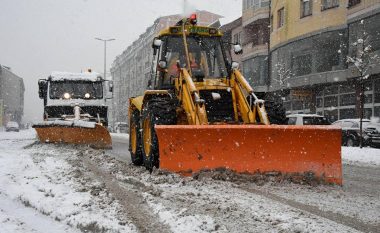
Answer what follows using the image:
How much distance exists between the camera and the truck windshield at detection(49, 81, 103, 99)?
53.9 ft

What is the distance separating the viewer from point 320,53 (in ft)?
86.0

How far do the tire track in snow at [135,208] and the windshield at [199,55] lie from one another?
9.01 feet

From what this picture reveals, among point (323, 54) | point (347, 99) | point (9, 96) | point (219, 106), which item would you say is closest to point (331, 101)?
point (347, 99)

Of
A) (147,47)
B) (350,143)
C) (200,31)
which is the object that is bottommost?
(350,143)

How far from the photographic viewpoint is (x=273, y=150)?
657 centimetres

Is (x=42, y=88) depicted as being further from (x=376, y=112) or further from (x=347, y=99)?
(x=347, y=99)

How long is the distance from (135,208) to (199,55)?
4646mm

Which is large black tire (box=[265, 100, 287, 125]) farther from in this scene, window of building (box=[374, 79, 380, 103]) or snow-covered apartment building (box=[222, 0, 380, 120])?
window of building (box=[374, 79, 380, 103])

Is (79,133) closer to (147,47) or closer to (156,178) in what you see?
(156,178)

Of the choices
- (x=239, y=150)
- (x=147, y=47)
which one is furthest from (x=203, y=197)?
(x=147, y=47)

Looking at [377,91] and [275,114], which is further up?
[377,91]

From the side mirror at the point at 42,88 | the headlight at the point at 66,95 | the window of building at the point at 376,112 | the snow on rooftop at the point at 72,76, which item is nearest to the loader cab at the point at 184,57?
the headlight at the point at 66,95

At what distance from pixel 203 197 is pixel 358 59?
15614mm

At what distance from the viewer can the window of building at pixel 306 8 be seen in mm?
26894
